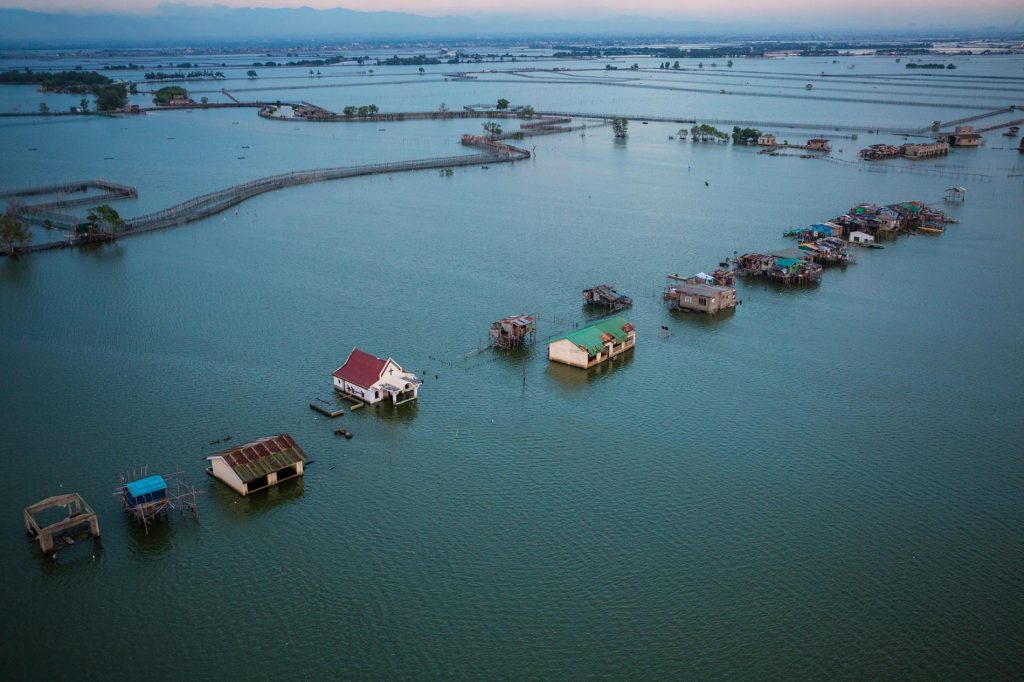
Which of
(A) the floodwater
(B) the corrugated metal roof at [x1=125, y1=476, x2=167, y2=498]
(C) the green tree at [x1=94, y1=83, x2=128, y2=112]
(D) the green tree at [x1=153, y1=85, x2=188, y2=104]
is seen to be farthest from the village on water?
(D) the green tree at [x1=153, y1=85, x2=188, y2=104]

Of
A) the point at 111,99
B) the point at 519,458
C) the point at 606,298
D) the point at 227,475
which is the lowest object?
the point at 519,458

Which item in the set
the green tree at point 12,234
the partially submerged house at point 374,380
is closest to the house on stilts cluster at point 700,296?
the partially submerged house at point 374,380

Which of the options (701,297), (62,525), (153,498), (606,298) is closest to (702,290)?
(701,297)

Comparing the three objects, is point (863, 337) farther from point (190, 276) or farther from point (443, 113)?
point (443, 113)

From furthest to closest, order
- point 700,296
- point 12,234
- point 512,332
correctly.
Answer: point 12,234
point 700,296
point 512,332

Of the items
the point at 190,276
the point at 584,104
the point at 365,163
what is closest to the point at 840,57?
the point at 584,104

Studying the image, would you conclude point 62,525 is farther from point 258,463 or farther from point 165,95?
point 165,95

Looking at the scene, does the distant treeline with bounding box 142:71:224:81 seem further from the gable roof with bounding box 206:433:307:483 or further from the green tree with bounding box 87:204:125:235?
the gable roof with bounding box 206:433:307:483
